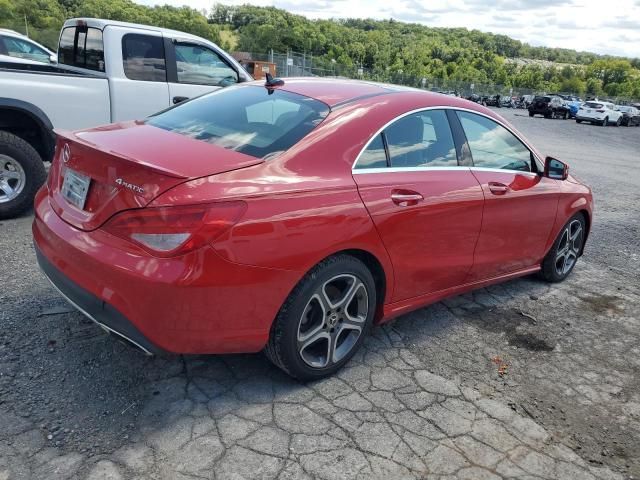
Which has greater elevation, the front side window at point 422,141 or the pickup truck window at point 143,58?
the pickup truck window at point 143,58

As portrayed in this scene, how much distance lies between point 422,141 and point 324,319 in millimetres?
1326

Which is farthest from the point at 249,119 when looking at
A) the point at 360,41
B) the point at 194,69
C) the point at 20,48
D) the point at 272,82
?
the point at 360,41

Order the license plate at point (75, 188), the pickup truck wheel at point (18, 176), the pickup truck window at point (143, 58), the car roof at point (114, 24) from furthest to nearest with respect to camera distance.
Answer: the car roof at point (114, 24)
the pickup truck window at point (143, 58)
the pickup truck wheel at point (18, 176)
the license plate at point (75, 188)

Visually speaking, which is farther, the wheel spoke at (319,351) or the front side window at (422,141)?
the front side window at (422,141)

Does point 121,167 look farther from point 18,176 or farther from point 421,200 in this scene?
point 18,176

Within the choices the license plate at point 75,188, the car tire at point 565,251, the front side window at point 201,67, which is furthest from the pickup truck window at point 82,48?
the car tire at point 565,251

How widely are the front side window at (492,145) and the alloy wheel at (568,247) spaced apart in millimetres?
1001

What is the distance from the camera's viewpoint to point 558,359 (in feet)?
12.1

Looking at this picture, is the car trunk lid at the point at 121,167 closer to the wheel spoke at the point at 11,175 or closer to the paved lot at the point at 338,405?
the paved lot at the point at 338,405

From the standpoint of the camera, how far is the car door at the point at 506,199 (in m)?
3.85

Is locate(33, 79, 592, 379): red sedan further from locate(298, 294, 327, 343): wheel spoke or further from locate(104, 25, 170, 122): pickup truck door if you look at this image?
locate(104, 25, 170, 122): pickup truck door

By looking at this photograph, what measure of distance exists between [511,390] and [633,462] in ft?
2.30

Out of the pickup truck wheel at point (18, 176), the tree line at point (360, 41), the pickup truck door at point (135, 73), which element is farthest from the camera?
the tree line at point (360, 41)

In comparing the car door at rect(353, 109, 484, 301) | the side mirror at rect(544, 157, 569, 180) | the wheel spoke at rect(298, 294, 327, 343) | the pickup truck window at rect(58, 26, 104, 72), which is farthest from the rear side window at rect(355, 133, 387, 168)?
the pickup truck window at rect(58, 26, 104, 72)
